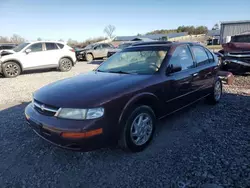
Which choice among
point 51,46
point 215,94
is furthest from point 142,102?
point 51,46

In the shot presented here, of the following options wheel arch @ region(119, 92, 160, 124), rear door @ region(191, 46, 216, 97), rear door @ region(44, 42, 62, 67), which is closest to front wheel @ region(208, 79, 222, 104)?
rear door @ region(191, 46, 216, 97)

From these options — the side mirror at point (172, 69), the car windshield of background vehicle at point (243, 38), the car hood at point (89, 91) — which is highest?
the car windshield of background vehicle at point (243, 38)

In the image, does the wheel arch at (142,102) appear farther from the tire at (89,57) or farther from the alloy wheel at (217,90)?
the tire at (89,57)

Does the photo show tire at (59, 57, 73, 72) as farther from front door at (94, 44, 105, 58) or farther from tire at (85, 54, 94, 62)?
front door at (94, 44, 105, 58)

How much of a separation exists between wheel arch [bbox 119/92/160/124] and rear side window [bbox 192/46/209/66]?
1.66 meters

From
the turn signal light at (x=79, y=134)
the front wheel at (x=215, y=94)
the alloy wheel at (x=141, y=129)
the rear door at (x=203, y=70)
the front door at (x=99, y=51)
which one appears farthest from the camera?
the front door at (x=99, y=51)

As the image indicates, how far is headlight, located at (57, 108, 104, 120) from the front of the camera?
2.49 meters

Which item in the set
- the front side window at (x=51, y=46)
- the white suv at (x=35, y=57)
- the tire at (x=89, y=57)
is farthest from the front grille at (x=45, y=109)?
the tire at (x=89, y=57)

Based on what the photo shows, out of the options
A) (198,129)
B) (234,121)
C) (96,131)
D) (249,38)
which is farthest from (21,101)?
(249,38)

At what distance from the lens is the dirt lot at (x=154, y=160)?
254 centimetres

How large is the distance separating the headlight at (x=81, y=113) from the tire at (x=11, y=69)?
29.8 feet

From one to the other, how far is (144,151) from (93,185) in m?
0.97

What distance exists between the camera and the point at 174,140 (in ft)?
11.3

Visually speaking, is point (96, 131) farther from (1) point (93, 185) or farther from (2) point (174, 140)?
(2) point (174, 140)
